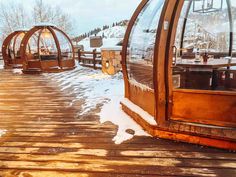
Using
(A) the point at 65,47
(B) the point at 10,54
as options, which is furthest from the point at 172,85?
(B) the point at 10,54

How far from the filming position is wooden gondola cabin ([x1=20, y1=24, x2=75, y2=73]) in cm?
1202

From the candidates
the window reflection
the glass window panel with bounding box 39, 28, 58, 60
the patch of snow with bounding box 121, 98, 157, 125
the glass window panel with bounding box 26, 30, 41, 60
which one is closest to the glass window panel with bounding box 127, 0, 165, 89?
the patch of snow with bounding box 121, 98, 157, 125

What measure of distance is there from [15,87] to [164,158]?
272 inches

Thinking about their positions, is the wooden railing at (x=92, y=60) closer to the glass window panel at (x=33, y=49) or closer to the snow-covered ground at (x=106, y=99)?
the glass window panel at (x=33, y=49)

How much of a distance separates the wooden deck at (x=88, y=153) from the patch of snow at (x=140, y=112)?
0.35m

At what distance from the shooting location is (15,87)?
831 cm

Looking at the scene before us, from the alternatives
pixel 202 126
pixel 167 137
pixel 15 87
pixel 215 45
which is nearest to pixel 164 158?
pixel 167 137

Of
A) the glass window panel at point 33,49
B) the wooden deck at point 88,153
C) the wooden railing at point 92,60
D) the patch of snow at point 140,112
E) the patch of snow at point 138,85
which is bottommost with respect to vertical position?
the wooden deck at point 88,153

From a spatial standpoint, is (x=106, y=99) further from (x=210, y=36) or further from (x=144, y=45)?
(x=210, y=36)

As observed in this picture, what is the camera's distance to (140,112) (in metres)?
4.29

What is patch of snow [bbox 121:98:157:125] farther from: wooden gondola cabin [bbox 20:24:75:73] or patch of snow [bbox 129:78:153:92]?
wooden gondola cabin [bbox 20:24:75:73]

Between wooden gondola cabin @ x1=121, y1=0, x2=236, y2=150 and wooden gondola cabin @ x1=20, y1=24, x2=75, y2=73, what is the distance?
821 centimetres

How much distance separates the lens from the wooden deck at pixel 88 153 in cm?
273

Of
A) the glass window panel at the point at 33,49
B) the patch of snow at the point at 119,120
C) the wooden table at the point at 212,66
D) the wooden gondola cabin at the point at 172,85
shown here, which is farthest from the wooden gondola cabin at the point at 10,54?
the wooden table at the point at 212,66
